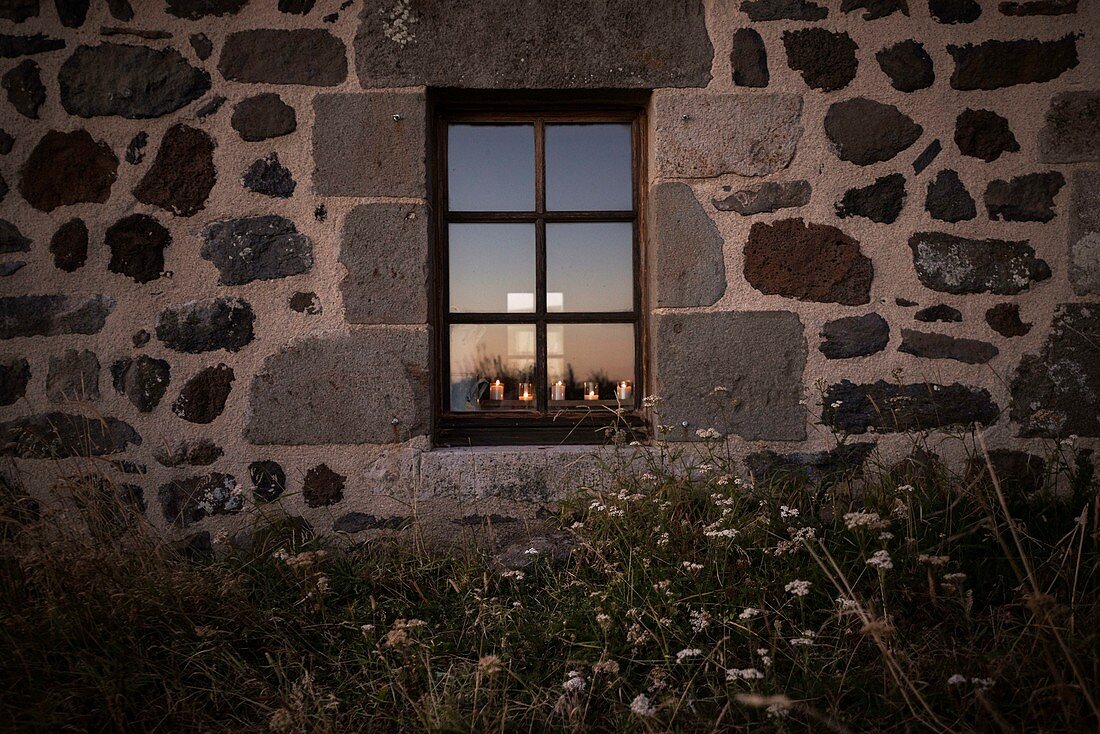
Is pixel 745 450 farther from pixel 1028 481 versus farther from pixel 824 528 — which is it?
pixel 1028 481

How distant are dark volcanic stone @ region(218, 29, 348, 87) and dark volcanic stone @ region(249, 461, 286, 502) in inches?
52.8

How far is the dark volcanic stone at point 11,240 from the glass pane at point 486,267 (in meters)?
1.47

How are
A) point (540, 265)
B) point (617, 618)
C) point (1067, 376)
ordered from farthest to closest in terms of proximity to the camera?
point (540, 265)
point (1067, 376)
point (617, 618)

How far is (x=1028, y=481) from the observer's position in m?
2.29

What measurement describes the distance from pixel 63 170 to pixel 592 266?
190cm

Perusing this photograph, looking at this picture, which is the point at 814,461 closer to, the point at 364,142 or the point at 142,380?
the point at 364,142

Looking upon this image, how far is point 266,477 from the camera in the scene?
2.31 meters

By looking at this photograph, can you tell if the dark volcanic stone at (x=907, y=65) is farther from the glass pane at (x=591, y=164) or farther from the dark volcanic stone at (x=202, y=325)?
the dark volcanic stone at (x=202, y=325)

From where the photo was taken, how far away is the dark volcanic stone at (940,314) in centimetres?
230

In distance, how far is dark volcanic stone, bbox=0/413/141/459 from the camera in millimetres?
2281

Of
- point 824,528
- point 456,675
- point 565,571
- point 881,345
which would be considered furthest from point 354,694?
point 881,345

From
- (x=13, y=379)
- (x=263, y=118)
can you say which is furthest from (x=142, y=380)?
(x=263, y=118)

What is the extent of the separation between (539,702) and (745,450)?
3.93 feet

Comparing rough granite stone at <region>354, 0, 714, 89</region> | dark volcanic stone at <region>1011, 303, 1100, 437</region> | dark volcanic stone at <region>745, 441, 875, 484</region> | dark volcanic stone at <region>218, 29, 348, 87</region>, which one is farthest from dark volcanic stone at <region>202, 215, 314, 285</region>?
dark volcanic stone at <region>1011, 303, 1100, 437</region>
